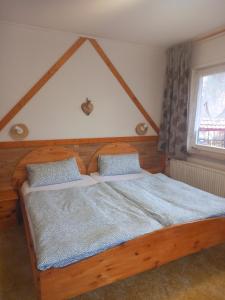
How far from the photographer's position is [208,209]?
84.8 inches

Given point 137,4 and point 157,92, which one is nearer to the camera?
point 137,4

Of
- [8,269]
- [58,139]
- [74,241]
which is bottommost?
[8,269]

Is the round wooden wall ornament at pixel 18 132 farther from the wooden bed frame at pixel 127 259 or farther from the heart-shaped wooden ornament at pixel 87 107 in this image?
the wooden bed frame at pixel 127 259

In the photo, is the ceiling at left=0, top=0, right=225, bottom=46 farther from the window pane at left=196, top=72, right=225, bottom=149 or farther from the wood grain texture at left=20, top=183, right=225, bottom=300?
the wood grain texture at left=20, top=183, right=225, bottom=300

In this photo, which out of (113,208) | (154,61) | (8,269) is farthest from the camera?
(154,61)

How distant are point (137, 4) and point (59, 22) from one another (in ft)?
3.19

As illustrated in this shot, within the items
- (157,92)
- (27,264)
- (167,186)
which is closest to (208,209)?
(167,186)

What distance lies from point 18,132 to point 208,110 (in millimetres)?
2533

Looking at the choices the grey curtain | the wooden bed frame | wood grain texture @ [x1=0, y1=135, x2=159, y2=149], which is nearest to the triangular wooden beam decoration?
wood grain texture @ [x1=0, y1=135, x2=159, y2=149]

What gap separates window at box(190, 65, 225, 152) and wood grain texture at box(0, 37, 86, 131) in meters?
1.70

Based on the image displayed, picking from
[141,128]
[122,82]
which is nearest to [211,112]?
[141,128]

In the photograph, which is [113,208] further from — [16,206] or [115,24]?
[115,24]

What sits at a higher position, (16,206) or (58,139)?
(58,139)

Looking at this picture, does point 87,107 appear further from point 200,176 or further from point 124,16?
point 200,176
